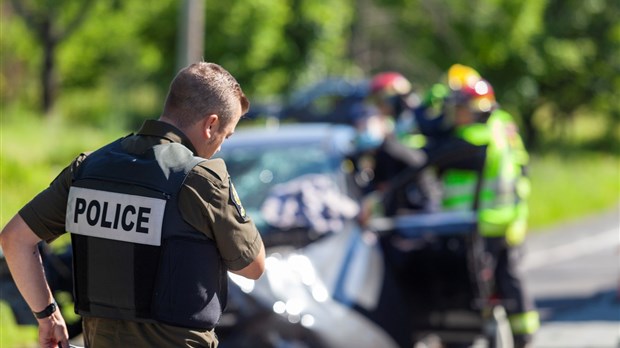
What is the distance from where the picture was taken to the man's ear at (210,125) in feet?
12.3

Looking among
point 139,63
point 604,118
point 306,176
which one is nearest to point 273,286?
point 306,176

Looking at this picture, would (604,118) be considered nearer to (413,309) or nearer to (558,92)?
(558,92)

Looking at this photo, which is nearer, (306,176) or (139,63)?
(306,176)

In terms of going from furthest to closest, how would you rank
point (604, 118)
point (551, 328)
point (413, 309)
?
point (604, 118)
point (551, 328)
point (413, 309)

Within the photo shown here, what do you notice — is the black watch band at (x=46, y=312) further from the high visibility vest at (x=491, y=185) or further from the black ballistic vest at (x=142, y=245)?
the high visibility vest at (x=491, y=185)

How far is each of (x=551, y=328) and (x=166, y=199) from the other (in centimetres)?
662

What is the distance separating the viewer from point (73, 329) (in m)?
5.25

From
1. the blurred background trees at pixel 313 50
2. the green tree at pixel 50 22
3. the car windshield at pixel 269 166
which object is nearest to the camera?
the car windshield at pixel 269 166

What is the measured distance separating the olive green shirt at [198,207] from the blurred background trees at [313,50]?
1721 cm

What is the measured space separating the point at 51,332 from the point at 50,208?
37 centimetres

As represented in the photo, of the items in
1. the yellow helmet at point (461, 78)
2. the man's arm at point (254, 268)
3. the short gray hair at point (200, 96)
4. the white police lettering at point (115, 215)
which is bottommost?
the man's arm at point (254, 268)

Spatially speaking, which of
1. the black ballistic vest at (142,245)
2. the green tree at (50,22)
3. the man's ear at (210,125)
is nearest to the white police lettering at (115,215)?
the black ballistic vest at (142,245)

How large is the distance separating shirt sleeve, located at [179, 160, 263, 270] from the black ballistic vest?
3 centimetres

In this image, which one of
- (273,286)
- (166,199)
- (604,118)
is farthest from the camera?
(604,118)
